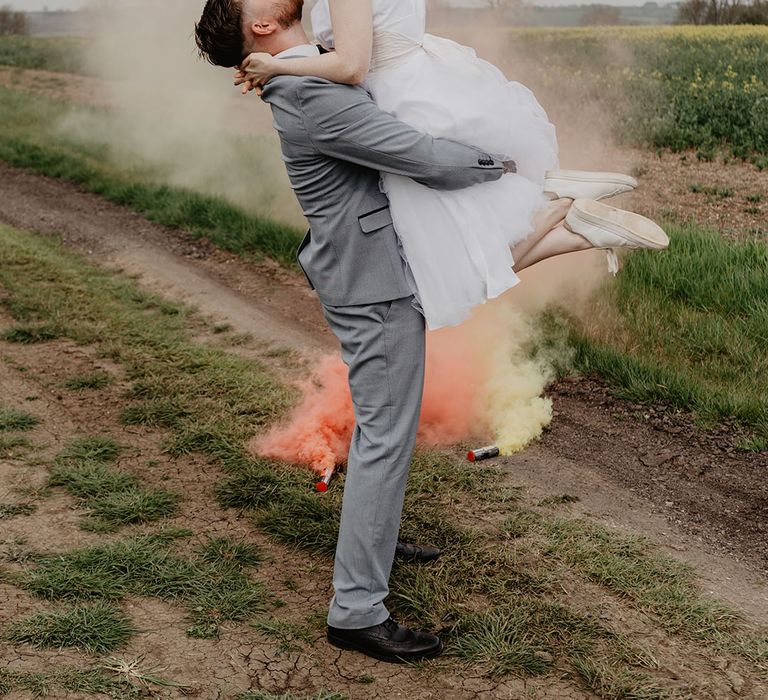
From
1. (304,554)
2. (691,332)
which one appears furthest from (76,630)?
(691,332)

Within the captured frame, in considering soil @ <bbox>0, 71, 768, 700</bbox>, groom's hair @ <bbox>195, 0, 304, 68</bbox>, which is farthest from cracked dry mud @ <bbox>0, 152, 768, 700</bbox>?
groom's hair @ <bbox>195, 0, 304, 68</bbox>

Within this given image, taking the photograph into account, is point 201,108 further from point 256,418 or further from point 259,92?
point 259,92

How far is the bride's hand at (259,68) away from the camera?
2709mm

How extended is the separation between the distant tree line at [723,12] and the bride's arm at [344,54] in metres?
26.4

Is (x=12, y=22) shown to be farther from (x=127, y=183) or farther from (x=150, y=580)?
(x=150, y=580)

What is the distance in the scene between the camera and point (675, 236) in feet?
21.7

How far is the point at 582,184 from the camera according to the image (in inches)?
128

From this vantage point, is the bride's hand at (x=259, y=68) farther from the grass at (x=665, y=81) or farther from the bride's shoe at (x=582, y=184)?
the grass at (x=665, y=81)

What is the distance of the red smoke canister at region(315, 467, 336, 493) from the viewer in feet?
13.9

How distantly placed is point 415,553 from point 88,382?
2684mm

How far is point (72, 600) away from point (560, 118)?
796cm

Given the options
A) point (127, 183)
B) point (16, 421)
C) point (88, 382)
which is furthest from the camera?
point (127, 183)

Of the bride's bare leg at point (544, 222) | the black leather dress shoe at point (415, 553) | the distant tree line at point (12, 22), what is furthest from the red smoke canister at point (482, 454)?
the distant tree line at point (12, 22)

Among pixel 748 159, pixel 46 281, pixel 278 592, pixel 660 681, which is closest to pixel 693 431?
pixel 660 681
